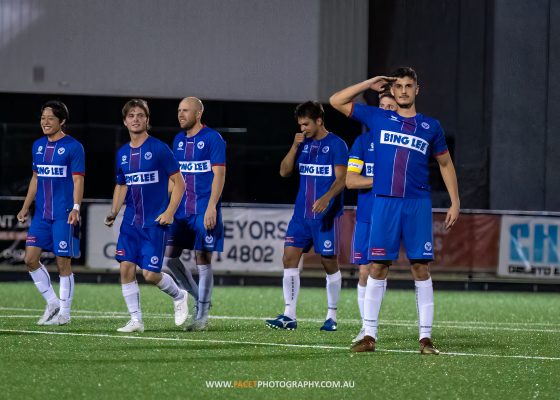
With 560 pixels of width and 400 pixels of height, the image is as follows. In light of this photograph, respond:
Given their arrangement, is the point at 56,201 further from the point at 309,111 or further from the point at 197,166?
the point at 309,111

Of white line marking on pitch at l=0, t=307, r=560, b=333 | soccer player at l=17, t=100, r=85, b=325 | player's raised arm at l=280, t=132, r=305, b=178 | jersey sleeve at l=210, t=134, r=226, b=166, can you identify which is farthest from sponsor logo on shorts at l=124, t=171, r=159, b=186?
white line marking on pitch at l=0, t=307, r=560, b=333

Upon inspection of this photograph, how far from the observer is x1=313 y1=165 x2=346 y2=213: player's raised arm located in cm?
1192

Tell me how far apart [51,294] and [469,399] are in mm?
6004

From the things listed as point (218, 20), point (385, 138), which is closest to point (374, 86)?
point (385, 138)

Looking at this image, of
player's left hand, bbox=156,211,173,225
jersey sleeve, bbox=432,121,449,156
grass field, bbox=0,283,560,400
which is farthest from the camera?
player's left hand, bbox=156,211,173,225

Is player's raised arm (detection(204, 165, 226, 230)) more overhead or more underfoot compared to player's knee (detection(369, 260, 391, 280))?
more overhead

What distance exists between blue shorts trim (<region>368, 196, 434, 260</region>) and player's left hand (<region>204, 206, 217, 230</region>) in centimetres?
226

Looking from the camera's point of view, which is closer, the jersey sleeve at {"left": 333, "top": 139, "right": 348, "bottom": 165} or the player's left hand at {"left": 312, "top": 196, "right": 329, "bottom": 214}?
the player's left hand at {"left": 312, "top": 196, "right": 329, "bottom": 214}

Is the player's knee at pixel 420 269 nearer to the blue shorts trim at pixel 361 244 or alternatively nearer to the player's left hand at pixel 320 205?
the blue shorts trim at pixel 361 244

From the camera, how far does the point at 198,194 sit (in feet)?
39.4

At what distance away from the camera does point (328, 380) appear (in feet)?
26.7

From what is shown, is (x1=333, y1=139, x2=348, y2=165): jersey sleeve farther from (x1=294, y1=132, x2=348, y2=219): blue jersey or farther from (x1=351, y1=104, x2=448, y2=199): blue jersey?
(x1=351, y1=104, x2=448, y2=199): blue jersey

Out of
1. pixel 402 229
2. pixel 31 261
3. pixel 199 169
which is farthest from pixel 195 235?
pixel 402 229

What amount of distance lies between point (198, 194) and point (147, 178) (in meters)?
0.74
